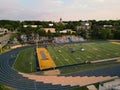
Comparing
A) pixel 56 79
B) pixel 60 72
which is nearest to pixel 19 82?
pixel 56 79

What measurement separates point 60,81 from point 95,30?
203 feet

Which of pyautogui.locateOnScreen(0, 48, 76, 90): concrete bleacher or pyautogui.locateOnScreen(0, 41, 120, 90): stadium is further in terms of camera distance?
pyautogui.locateOnScreen(0, 41, 120, 90): stadium

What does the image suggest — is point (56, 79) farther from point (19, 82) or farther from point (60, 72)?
point (19, 82)

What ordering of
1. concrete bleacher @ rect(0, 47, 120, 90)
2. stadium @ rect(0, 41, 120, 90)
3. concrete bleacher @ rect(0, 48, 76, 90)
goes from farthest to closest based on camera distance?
stadium @ rect(0, 41, 120, 90) → concrete bleacher @ rect(0, 47, 120, 90) → concrete bleacher @ rect(0, 48, 76, 90)

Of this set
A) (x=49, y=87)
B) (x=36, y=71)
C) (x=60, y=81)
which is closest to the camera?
(x=49, y=87)

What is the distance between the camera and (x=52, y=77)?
104 feet


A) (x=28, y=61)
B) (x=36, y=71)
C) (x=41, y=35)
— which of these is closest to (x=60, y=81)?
(x=36, y=71)

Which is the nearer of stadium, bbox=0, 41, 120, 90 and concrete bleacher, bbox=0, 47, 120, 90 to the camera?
concrete bleacher, bbox=0, 47, 120, 90

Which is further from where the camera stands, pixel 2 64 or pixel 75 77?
pixel 2 64

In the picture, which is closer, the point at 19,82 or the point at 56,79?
the point at 19,82

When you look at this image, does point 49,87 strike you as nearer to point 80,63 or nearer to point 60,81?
point 60,81

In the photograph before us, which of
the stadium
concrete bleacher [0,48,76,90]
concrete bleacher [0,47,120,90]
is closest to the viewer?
concrete bleacher [0,48,76,90]

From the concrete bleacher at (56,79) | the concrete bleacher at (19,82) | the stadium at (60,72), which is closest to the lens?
the concrete bleacher at (19,82)

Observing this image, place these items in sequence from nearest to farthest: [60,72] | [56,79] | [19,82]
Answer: [19,82], [56,79], [60,72]
